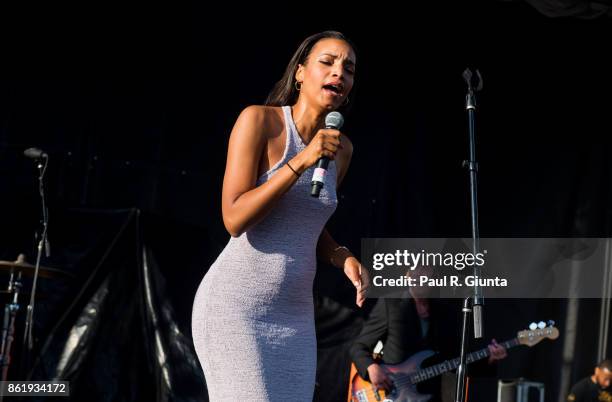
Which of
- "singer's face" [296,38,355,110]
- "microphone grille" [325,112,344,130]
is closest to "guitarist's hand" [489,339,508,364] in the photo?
"singer's face" [296,38,355,110]

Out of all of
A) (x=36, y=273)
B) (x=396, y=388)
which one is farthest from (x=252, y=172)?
(x=396, y=388)

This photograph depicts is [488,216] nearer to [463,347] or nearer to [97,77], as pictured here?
[97,77]

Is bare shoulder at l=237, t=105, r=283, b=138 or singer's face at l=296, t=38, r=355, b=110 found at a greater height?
singer's face at l=296, t=38, r=355, b=110

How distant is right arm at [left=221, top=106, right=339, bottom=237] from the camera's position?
6.88ft

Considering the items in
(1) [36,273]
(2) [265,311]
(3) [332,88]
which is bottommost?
(2) [265,311]

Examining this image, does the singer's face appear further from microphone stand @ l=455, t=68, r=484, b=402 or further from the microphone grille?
microphone stand @ l=455, t=68, r=484, b=402

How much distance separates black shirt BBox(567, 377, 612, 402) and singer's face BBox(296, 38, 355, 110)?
6018mm

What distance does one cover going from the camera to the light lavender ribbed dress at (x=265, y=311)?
2.11 metres

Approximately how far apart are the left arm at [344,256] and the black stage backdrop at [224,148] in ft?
10.9

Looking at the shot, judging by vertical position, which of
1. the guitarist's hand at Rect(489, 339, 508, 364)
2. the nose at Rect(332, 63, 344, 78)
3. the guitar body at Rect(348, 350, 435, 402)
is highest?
the nose at Rect(332, 63, 344, 78)

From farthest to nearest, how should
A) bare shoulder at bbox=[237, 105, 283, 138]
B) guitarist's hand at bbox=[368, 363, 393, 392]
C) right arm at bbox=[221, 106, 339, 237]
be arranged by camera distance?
guitarist's hand at bbox=[368, 363, 393, 392] < bare shoulder at bbox=[237, 105, 283, 138] < right arm at bbox=[221, 106, 339, 237]

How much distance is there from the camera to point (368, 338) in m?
6.46

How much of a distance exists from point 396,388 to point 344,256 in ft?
13.7

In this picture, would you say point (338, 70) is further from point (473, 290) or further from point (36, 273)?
point (36, 273)
